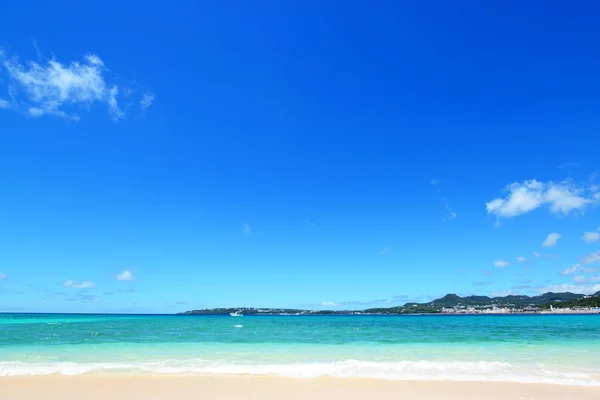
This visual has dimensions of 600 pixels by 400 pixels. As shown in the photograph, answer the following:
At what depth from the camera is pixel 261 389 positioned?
391 inches

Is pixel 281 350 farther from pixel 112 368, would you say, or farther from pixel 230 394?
pixel 230 394

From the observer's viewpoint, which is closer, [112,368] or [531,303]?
[112,368]

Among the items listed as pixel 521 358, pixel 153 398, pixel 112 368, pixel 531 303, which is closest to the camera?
pixel 153 398

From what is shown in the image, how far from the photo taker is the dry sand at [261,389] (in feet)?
30.0

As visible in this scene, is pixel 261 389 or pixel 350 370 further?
pixel 350 370

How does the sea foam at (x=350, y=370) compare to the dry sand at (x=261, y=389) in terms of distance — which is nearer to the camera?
the dry sand at (x=261, y=389)

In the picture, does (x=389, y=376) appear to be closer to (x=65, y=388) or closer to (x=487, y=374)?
(x=487, y=374)

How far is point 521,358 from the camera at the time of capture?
50.6 feet

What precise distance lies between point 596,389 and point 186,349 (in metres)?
16.9

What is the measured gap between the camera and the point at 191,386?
10250 millimetres

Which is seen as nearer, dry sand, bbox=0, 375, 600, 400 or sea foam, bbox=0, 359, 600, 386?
dry sand, bbox=0, 375, 600, 400

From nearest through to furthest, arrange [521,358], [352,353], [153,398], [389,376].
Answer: [153,398] → [389,376] → [521,358] → [352,353]

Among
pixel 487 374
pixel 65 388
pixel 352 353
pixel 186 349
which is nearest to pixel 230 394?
pixel 65 388

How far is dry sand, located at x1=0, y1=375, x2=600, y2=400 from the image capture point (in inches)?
360
